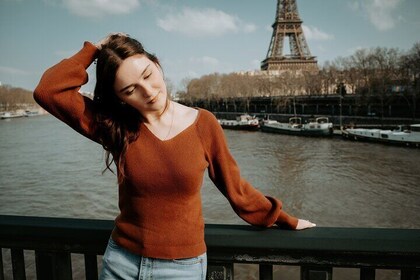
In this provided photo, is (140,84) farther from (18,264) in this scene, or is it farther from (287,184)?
(287,184)

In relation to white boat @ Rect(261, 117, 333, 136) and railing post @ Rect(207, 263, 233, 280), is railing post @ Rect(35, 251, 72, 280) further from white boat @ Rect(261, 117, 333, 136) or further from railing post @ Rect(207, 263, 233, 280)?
white boat @ Rect(261, 117, 333, 136)

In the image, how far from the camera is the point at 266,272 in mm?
1134

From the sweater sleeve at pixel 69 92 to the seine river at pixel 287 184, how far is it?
20.3ft

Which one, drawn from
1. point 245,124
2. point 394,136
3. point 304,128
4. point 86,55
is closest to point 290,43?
point 245,124

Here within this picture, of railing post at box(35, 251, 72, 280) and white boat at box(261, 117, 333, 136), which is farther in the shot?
white boat at box(261, 117, 333, 136)

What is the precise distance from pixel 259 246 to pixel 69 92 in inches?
29.4

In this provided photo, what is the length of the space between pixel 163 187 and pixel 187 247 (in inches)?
7.2

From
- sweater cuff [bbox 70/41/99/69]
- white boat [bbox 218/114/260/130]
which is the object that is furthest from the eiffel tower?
sweater cuff [bbox 70/41/99/69]

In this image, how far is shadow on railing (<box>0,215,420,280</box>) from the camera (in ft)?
3.32

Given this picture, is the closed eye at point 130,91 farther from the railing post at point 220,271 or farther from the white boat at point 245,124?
the white boat at point 245,124

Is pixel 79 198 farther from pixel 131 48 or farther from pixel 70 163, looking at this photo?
pixel 131 48

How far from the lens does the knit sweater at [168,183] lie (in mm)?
1043

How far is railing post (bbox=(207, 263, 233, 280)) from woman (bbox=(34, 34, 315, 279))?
0.08 metres

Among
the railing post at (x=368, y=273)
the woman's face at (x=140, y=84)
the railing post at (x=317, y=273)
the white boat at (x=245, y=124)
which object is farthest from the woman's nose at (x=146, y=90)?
the white boat at (x=245, y=124)
